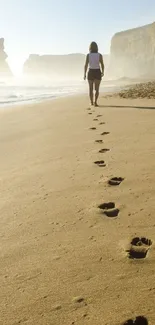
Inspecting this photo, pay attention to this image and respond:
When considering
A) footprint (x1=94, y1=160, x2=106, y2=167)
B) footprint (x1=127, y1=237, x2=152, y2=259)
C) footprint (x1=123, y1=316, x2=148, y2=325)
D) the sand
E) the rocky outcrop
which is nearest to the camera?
footprint (x1=123, y1=316, x2=148, y2=325)

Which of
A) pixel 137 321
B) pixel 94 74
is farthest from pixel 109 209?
pixel 94 74

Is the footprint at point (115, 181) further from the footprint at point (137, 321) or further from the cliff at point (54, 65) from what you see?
the cliff at point (54, 65)

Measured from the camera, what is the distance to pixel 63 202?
8.58 feet

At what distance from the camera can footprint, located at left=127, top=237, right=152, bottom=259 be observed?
182cm

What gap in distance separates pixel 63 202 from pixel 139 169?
34.8 inches

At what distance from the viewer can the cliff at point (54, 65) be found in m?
170

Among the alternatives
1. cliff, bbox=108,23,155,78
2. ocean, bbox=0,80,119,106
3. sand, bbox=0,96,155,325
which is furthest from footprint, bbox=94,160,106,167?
cliff, bbox=108,23,155,78

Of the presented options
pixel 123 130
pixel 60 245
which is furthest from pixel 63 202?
pixel 123 130

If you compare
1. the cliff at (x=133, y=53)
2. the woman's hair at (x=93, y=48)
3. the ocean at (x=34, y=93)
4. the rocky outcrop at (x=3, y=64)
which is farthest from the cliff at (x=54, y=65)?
the woman's hair at (x=93, y=48)

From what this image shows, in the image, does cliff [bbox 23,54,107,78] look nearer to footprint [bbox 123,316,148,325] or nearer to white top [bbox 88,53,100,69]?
white top [bbox 88,53,100,69]

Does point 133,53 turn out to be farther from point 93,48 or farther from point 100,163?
point 100,163

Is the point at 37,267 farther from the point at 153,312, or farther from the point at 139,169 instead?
the point at 139,169

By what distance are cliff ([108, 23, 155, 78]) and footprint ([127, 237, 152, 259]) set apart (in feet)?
229

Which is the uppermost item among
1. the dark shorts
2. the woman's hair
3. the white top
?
the woman's hair
